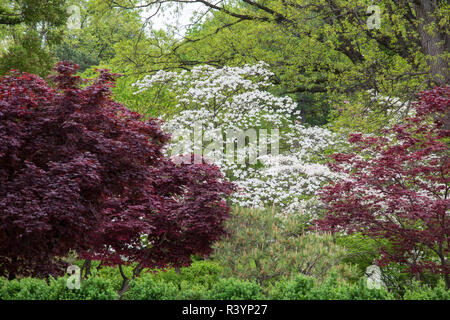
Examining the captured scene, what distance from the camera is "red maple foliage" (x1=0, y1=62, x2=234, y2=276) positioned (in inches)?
170

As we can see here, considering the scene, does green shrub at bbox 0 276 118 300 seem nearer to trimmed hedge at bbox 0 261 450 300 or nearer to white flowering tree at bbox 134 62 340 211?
trimmed hedge at bbox 0 261 450 300

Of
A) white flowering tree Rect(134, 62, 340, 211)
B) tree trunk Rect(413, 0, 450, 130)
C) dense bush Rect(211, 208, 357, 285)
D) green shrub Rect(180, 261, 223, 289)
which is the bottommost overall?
green shrub Rect(180, 261, 223, 289)

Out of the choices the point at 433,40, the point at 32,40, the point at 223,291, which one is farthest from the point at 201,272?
the point at 32,40

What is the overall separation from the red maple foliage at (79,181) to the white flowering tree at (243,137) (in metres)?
4.75

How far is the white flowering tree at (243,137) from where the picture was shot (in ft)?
35.8

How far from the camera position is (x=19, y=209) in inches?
162

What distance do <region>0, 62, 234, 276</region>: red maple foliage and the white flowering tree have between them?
4.75 m

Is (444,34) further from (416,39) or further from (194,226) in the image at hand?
(194,226)

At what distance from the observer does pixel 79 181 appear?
4297 mm

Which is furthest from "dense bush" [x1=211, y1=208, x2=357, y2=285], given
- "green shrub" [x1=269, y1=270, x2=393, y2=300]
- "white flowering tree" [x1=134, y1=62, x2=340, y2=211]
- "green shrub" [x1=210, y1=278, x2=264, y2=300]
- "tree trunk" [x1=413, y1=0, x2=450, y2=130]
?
"tree trunk" [x1=413, y1=0, x2=450, y2=130]

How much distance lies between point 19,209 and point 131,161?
1262mm

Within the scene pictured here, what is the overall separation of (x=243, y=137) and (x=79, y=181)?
27.1ft
